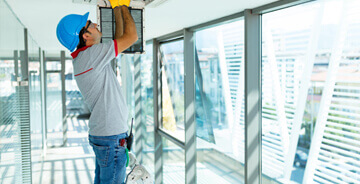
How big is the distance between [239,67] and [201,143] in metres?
1.24

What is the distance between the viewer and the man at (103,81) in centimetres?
174

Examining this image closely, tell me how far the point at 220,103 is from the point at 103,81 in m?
2.12

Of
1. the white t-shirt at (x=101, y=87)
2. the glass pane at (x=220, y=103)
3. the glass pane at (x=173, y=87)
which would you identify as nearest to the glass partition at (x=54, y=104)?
the glass pane at (x=173, y=87)

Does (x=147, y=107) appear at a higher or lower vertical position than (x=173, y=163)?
higher

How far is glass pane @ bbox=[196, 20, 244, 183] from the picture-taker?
343 cm

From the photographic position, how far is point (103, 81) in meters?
1.82

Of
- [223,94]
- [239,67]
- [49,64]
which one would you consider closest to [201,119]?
[223,94]

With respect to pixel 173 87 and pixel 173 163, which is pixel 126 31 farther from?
pixel 173 163

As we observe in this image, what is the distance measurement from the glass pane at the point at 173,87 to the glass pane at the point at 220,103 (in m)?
0.66

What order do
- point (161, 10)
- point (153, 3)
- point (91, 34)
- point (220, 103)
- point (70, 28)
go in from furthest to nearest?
point (220, 103)
point (161, 10)
point (153, 3)
point (91, 34)
point (70, 28)

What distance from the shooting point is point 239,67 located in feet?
11.0

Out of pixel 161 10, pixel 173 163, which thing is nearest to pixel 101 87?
pixel 161 10

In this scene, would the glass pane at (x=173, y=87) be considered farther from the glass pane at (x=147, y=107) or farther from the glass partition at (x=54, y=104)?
the glass partition at (x=54, y=104)

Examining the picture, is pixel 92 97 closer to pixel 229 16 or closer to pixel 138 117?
pixel 229 16
